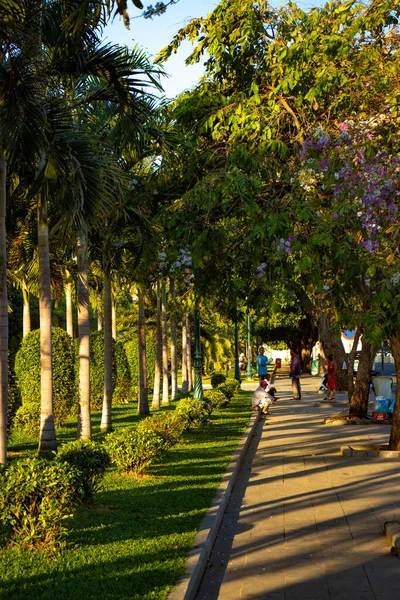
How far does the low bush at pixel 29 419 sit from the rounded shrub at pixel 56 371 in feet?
0.87

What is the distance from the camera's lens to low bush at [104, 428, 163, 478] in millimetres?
12906

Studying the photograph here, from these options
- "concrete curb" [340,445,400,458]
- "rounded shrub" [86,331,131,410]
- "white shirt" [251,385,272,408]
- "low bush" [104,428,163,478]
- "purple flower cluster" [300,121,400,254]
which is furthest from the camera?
"rounded shrub" [86,331,131,410]

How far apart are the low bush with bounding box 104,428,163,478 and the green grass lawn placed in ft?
0.81

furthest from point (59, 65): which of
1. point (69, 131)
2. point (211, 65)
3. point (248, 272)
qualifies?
point (248, 272)

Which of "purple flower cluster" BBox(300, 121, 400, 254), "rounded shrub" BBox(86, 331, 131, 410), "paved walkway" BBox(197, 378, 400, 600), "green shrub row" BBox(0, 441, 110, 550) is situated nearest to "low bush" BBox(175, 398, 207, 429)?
"paved walkway" BBox(197, 378, 400, 600)

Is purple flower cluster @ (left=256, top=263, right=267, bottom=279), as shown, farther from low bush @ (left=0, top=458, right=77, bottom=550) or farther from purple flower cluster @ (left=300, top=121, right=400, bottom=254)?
low bush @ (left=0, top=458, right=77, bottom=550)

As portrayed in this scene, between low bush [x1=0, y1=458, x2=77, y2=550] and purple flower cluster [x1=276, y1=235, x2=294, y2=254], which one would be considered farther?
purple flower cluster [x1=276, y1=235, x2=294, y2=254]

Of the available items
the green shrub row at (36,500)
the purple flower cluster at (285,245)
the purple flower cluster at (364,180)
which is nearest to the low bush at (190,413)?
the purple flower cluster at (285,245)

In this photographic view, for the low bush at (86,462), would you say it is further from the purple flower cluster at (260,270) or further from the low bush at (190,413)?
the low bush at (190,413)

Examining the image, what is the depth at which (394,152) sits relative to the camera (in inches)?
530

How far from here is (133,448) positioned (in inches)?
511

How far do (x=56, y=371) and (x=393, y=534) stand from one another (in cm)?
1502

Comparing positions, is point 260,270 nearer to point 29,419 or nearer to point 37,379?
point 29,419

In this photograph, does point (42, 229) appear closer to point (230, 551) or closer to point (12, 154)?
point (12, 154)
